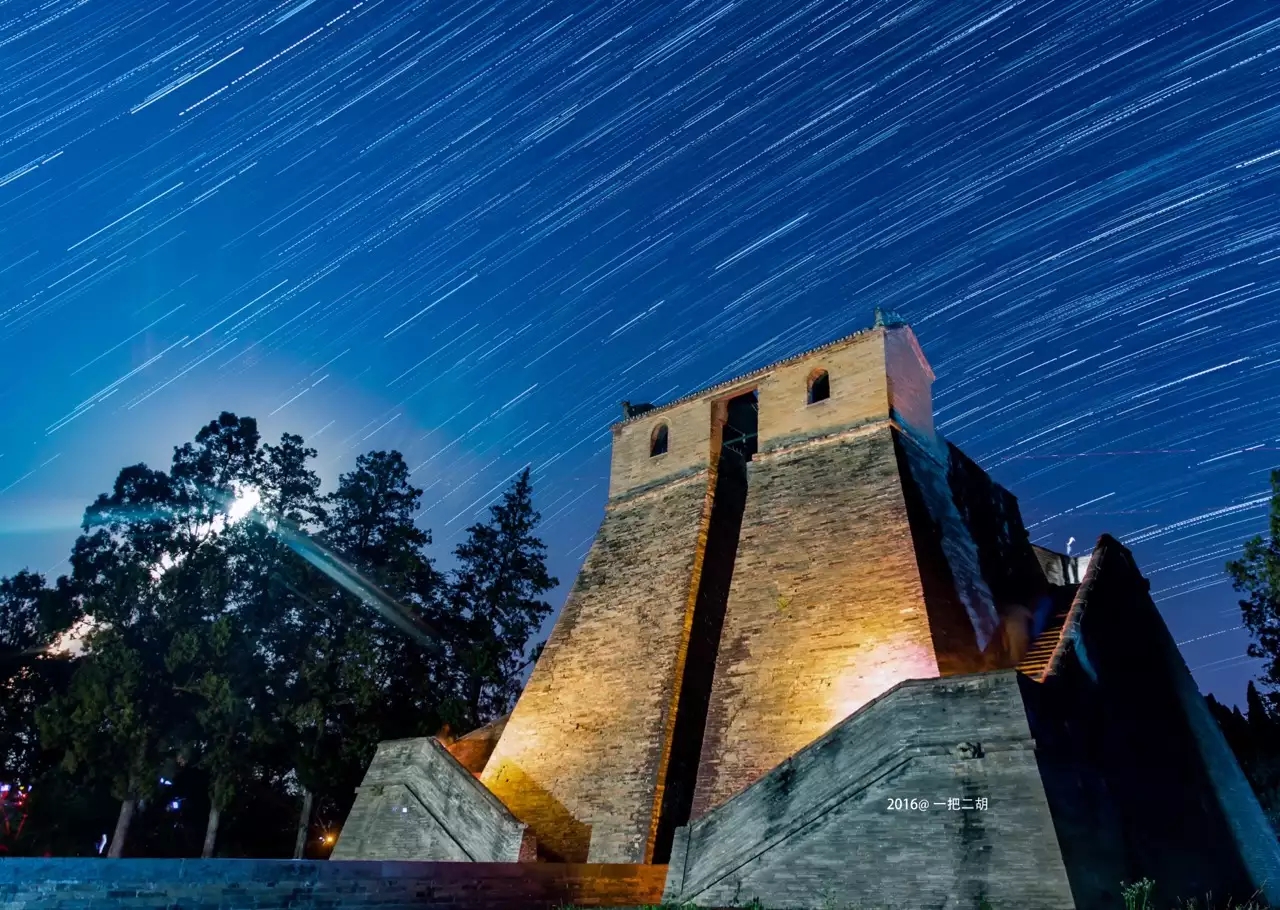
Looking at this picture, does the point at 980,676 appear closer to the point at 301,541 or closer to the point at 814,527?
the point at 814,527

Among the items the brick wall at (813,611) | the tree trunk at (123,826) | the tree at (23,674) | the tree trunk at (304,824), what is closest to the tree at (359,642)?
the tree trunk at (304,824)

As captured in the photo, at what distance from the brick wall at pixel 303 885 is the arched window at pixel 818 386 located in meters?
8.28

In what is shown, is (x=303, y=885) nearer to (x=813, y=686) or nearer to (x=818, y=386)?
(x=813, y=686)

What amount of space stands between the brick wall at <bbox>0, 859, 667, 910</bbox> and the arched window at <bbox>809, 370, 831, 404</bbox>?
27.2 feet

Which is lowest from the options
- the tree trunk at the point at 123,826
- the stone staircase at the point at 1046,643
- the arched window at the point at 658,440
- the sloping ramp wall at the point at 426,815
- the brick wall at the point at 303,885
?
the tree trunk at the point at 123,826

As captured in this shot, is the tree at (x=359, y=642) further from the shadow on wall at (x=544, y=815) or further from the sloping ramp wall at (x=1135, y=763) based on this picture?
the sloping ramp wall at (x=1135, y=763)

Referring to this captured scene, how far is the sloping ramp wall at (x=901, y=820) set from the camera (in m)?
7.00

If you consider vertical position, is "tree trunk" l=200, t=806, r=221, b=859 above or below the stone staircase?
below

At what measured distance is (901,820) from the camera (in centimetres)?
765

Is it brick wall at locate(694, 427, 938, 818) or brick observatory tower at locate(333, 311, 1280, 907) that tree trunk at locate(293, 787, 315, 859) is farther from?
brick wall at locate(694, 427, 938, 818)

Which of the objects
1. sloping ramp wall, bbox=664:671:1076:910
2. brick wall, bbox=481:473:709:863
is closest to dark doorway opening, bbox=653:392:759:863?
brick wall, bbox=481:473:709:863

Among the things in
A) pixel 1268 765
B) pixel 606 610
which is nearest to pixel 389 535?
pixel 606 610

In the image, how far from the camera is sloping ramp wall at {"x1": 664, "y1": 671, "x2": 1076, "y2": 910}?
6996mm

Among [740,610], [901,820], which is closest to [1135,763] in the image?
[901,820]
